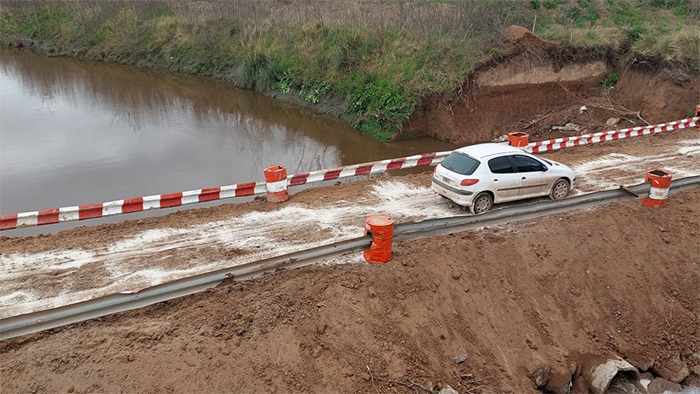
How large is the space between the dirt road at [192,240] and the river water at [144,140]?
2.52 meters

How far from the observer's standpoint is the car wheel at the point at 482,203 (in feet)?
39.4

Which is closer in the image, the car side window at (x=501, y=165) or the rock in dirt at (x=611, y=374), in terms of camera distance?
the rock in dirt at (x=611, y=374)

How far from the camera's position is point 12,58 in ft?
126

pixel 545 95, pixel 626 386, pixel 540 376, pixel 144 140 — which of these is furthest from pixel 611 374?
pixel 144 140

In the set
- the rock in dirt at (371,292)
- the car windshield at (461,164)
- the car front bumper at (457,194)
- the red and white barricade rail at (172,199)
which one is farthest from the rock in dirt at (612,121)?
the rock in dirt at (371,292)

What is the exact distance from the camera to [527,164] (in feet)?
40.9

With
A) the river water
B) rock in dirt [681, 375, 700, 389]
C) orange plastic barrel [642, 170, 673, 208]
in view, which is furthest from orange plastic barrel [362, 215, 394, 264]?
orange plastic barrel [642, 170, 673, 208]

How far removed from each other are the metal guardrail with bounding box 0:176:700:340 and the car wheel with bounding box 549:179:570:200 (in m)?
0.75

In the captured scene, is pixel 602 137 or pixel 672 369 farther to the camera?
pixel 602 137

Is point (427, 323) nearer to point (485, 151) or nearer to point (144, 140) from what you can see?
point (485, 151)

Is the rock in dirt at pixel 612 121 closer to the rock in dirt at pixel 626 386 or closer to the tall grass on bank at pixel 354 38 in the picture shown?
the tall grass on bank at pixel 354 38

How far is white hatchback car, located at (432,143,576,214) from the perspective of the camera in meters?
11.8

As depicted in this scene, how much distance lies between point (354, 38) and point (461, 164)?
1484cm

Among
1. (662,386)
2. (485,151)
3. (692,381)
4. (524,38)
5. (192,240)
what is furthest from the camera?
(524,38)
